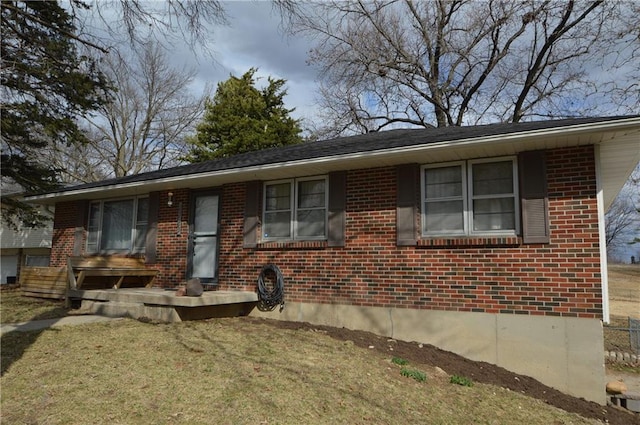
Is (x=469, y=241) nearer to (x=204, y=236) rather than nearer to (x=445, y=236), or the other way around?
(x=445, y=236)

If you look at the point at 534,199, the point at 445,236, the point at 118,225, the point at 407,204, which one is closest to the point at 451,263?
the point at 445,236

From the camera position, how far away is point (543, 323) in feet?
19.9

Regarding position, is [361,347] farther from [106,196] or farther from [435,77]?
[435,77]

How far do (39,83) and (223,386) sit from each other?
8762mm

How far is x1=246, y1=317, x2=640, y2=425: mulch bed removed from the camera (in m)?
5.34


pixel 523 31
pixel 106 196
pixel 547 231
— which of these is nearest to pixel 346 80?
pixel 523 31

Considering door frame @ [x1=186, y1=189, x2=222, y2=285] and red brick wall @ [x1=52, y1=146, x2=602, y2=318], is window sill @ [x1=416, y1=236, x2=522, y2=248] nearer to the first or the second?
red brick wall @ [x1=52, y1=146, x2=602, y2=318]

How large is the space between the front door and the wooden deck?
1090 millimetres

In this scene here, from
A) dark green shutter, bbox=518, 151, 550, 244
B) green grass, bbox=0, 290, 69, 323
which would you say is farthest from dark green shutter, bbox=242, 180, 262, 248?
dark green shutter, bbox=518, 151, 550, 244

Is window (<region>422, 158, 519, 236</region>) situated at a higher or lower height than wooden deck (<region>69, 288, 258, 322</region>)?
higher

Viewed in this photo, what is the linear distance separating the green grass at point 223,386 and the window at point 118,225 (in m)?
4.42

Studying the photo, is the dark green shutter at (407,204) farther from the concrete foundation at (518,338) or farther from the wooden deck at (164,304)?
the wooden deck at (164,304)

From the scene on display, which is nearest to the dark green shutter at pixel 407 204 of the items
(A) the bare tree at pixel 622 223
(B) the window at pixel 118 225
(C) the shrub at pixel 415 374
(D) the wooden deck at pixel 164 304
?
(C) the shrub at pixel 415 374

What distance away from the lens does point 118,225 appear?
435 inches
